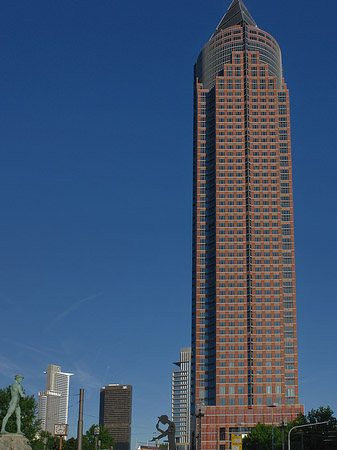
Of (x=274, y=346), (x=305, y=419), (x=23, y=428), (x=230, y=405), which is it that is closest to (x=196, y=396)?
(x=230, y=405)

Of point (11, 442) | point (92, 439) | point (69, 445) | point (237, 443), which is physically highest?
point (11, 442)

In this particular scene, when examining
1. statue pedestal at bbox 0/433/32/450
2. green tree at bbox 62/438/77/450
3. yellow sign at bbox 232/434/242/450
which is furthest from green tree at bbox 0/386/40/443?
green tree at bbox 62/438/77/450

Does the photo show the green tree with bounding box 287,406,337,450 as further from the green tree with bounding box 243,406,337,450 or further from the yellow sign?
the yellow sign

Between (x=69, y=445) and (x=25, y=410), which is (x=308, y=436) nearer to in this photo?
(x=25, y=410)

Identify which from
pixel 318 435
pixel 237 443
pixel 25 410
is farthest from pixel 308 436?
pixel 25 410

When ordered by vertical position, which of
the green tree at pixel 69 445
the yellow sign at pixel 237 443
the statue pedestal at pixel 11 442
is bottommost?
the green tree at pixel 69 445

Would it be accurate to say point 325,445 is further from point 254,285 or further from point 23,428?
point 254,285

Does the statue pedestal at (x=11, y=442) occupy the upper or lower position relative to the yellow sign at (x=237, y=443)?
upper

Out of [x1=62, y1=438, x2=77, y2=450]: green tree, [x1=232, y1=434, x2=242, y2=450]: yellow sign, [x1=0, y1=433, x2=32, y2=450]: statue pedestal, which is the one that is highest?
[x1=0, y1=433, x2=32, y2=450]: statue pedestal

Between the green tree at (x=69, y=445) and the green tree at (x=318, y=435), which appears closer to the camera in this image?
the green tree at (x=318, y=435)

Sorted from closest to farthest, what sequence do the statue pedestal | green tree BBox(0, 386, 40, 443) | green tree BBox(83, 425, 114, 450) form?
the statue pedestal → green tree BBox(0, 386, 40, 443) → green tree BBox(83, 425, 114, 450)

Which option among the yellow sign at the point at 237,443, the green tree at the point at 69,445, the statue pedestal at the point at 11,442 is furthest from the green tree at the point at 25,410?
the green tree at the point at 69,445

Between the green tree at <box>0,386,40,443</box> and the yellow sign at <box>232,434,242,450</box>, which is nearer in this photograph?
the yellow sign at <box>232,434,242,450</box>

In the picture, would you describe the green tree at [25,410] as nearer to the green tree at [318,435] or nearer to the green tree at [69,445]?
the green tree at [318,435]
